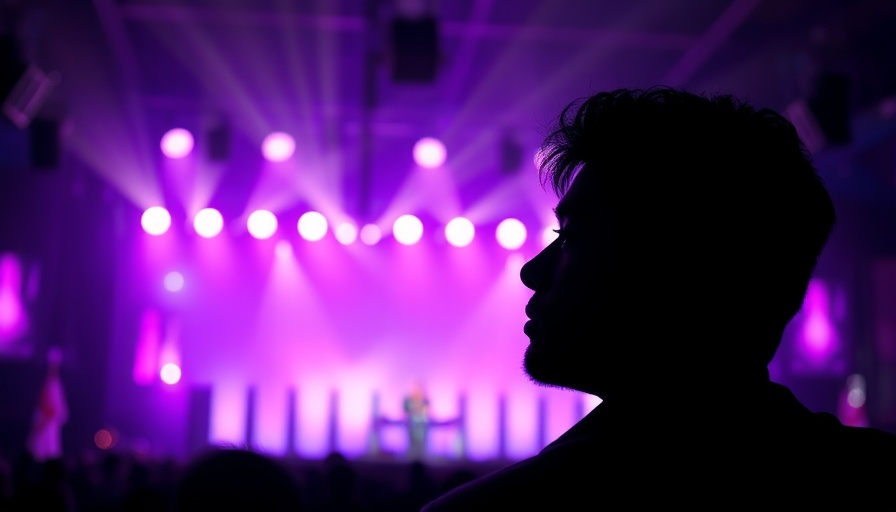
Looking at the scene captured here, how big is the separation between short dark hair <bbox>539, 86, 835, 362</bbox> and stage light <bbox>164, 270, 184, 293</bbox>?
1066 centimetres

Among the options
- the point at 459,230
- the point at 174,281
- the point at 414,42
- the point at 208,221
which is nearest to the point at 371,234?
the point at 459,230

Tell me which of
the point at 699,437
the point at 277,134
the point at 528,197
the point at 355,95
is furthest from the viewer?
the point at 528,197

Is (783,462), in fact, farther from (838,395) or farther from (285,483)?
(838,395)

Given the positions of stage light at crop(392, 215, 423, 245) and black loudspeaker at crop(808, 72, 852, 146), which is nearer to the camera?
black loudspeaker at crop(808, 72, 852, 146)

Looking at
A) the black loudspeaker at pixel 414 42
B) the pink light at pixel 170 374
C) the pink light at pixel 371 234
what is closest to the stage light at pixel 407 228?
the pink light at pixel 371 234

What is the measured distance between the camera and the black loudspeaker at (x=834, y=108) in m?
6.52

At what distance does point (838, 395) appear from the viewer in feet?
35.0

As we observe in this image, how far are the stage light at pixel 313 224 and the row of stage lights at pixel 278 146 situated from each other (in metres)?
1.15

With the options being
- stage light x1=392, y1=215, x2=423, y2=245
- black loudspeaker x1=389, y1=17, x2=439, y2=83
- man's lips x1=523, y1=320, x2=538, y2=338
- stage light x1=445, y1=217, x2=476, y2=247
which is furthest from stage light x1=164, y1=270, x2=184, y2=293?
man's lips x1=523, y1=320, x2=538, y2=338

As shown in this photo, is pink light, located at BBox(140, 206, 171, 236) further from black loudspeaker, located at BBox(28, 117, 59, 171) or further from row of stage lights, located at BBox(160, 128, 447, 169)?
black loudspeaker, located at BBox(28, 117, 59, 171)

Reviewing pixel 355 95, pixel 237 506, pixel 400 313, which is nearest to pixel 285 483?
A: pixel 237 506

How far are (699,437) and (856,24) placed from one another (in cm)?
722

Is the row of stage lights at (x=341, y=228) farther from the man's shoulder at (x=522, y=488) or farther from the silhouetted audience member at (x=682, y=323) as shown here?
the man's shoulder at (x=522, y=488)

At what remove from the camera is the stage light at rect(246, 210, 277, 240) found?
35.3 ft
